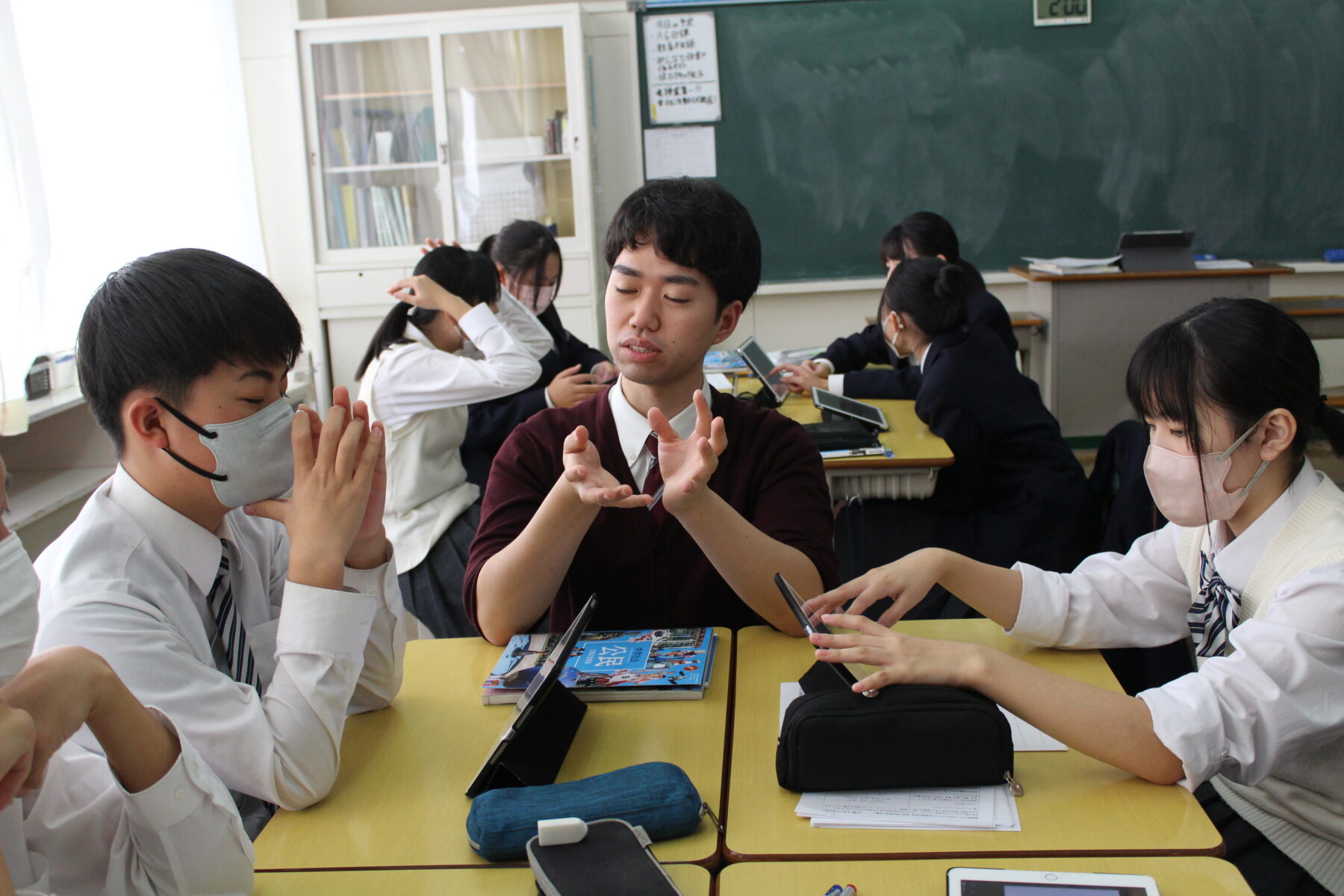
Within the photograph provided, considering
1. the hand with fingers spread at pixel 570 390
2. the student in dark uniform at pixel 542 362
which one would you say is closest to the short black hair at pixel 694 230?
the student in dark uniform at pixel 542 362

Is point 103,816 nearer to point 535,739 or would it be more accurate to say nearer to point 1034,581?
point 535,739

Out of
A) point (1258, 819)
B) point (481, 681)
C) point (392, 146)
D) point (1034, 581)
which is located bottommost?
point (1258, 819)

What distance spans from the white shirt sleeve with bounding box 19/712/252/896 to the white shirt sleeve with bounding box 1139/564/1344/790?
893 mm

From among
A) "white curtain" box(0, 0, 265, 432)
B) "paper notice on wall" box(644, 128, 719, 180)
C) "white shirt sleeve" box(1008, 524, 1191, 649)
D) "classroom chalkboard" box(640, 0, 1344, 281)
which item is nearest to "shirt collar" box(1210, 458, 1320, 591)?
"white shirt sleeve" box(1008, 524, 1191, 649)

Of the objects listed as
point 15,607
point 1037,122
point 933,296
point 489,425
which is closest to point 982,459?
point 933,296

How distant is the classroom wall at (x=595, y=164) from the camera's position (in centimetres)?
507

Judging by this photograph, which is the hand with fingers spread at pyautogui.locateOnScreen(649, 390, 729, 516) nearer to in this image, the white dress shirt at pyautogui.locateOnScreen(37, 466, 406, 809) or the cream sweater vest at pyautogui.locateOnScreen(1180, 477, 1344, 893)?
the white dress shirt at pyautogui.locateOnScreen(37, 466, 406, 809)

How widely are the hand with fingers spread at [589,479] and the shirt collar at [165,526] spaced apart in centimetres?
43

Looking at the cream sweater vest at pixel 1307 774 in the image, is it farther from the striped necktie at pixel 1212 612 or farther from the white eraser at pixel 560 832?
the white eraser at pixel 560 832

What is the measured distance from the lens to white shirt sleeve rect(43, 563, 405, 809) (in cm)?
103

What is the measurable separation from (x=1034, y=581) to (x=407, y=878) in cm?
84

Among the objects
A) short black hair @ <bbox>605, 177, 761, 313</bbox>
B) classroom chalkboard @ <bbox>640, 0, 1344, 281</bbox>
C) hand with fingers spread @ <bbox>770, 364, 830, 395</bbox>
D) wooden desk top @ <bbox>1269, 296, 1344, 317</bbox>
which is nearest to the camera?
short black hair @ <bbox>605, 177, 761, 313</bbox>

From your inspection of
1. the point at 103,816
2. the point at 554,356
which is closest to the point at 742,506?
the point at 103,816

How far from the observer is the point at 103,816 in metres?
0.95
